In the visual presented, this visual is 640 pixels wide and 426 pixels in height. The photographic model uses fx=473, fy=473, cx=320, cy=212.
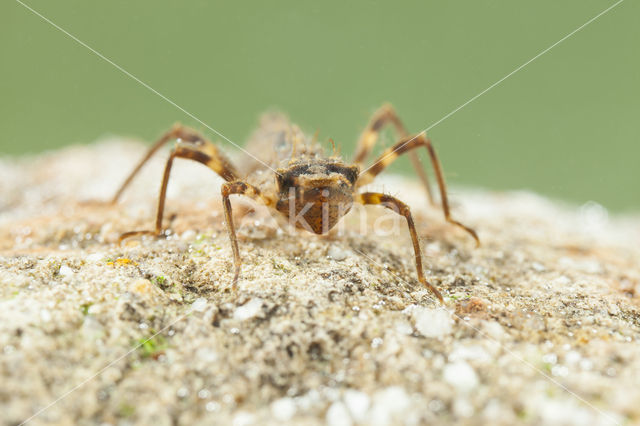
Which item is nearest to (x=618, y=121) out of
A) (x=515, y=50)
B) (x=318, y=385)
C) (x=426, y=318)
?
(x=515, y=50)

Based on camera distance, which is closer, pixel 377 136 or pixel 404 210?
pixel 404 210

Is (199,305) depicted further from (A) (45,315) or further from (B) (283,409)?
(B) (283,409)

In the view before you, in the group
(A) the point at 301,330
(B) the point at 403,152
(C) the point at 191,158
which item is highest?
(B) the point at 403,152

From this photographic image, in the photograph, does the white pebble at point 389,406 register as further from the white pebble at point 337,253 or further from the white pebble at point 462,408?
the white pebble at point 337,253

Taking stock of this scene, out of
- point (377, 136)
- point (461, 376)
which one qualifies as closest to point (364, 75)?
point (377, 136)

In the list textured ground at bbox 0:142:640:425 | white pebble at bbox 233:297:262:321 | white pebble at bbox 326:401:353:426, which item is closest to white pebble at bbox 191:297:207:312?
textured ground at bbox 0:142:640:425

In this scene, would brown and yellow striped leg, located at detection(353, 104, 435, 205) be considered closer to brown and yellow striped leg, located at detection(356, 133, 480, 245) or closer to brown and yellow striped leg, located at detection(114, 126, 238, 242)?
brown and yellow striped leg, located at detection(356, 133, 480, 245)

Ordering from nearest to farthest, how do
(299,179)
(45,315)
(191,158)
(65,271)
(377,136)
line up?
(45,315), (65,271), (299,179), (191,158), (377,136)

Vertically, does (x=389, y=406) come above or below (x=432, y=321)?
below

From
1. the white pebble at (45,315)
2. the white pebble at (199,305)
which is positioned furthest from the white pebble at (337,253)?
the white pebble at (45,315)
